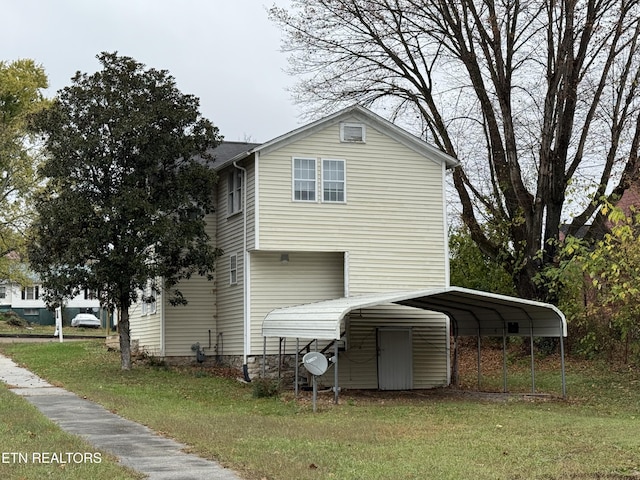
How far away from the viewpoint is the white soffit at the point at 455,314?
19.9 metres

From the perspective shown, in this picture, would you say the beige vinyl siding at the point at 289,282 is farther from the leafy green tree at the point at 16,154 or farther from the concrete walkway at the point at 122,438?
the leafy green tree at the point at 16,154

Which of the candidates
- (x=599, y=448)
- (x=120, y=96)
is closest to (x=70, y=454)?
(x=599, y=448)

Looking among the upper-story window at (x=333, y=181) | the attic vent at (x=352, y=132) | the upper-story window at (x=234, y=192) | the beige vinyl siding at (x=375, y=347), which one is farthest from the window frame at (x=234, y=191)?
the beige vinyl siding at (x=375, y=347)

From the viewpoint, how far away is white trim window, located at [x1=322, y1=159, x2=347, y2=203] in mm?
25000

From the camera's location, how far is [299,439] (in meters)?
13.5

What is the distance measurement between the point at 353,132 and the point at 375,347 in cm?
613

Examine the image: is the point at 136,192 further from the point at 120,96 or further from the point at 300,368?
the point at 300,368

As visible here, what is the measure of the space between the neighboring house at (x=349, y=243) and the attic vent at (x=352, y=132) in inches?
1.1

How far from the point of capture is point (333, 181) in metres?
25.1

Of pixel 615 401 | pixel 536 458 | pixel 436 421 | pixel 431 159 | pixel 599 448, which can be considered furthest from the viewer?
pixel 431 159

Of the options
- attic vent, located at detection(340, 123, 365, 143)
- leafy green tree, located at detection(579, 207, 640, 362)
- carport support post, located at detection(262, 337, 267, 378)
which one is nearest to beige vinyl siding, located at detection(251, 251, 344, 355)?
carport support post, located at detection(262, 337, 267, 378)

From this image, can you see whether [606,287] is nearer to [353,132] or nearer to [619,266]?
[619,266]

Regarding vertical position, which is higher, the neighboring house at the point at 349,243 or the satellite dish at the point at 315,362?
Result: the neighboring house at the point at 349,243

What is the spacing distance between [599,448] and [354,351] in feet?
41.1
